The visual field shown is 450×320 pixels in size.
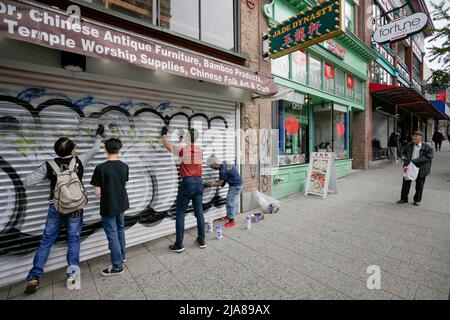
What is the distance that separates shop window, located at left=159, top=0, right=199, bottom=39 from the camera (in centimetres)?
451

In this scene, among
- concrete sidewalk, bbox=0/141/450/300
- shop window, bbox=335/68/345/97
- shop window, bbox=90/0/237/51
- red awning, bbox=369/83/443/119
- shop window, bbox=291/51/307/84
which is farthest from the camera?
red awning, bbox=369/83/443/119

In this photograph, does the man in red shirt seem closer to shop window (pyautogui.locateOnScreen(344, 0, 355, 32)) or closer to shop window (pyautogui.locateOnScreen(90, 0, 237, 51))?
shop window (pyautogui.locateOnScreen(90, 0, 237, 51))

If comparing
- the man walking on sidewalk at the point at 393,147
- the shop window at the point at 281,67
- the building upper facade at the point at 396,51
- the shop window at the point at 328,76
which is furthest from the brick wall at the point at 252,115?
the man walking on sidewalk at the point at 393,147

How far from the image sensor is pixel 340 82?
9906 millimetres

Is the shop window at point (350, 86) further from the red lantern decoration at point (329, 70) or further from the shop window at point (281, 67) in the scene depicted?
the shop window at point (281, 67)

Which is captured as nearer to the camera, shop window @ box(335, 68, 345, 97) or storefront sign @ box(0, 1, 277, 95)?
storefront sign @ box(0, 1, 277, 95)

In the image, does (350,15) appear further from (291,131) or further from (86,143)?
(86,143)

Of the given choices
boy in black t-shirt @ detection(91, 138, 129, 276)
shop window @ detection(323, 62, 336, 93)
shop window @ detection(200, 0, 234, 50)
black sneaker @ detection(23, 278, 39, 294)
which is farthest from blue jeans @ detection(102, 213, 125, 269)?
shop window @ detection(323, 62, 336, 93)

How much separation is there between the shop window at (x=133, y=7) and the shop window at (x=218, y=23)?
1205 millimetres

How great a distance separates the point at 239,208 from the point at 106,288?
11.2 feet

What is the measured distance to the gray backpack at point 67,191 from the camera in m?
2.66

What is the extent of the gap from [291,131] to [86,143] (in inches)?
251

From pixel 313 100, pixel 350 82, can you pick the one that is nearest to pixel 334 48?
pixel 313 100

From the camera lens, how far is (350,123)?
1064 cm
